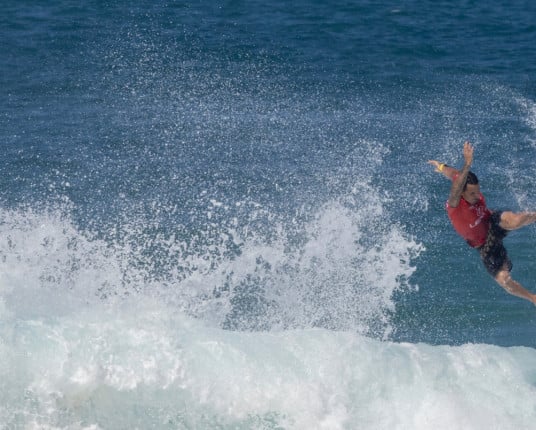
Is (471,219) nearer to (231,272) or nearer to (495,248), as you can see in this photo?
(495,248)

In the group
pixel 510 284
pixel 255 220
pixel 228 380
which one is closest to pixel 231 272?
pixel 255 220

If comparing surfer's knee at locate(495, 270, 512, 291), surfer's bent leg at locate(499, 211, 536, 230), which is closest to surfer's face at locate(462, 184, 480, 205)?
surfer's bent leg at locate(499, 211, 536, 230)

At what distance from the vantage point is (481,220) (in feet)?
35.2

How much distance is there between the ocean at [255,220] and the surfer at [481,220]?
3.73 feet

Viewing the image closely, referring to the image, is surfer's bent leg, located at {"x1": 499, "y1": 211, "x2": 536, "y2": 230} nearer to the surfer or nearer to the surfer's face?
the surfer

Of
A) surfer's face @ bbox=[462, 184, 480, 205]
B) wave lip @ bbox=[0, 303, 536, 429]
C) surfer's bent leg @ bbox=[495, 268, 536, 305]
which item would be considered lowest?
wave lip @ bbox=[0, 303, 536, 429]

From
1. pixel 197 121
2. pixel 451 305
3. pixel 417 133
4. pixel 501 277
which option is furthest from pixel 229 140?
pixel 501 277

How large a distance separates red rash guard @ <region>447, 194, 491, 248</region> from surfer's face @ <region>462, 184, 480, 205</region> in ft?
0.15

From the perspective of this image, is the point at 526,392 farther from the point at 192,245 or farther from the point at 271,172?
the point at 271,172

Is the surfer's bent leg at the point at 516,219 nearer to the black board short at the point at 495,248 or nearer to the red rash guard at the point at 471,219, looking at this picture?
the black board short at the point at 495,248

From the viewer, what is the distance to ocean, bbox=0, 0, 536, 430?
10.2 meters

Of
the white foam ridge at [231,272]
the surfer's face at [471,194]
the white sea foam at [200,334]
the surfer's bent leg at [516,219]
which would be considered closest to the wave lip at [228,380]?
the white sea foam at [200,334]

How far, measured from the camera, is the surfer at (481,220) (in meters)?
10.4

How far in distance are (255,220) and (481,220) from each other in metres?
4.33
